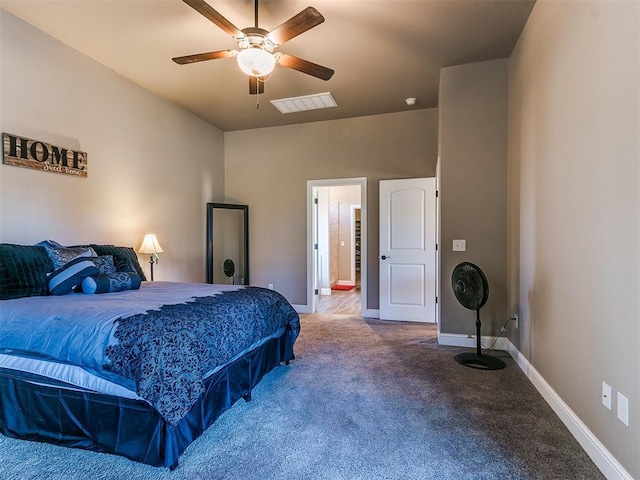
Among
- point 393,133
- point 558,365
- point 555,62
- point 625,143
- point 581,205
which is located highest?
point 393,133

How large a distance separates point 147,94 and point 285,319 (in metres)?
3.25

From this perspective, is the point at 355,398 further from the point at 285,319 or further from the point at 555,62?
the point at 555,62

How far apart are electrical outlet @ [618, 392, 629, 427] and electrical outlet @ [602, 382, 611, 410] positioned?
3.3 inches

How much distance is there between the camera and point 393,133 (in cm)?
493

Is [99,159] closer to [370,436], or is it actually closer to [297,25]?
[297,25]

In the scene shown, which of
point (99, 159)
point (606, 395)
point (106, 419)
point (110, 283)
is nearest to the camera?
point (606, 395)

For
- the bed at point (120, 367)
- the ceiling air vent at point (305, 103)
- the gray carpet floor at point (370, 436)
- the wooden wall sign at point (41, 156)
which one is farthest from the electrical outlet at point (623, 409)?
the wooden wall sign at point (41, 156)

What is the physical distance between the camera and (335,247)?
8.41 metres

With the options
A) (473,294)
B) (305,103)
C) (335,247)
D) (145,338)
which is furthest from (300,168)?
(145,338)

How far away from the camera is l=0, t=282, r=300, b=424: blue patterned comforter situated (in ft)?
5.43

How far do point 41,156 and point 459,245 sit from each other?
159 inches

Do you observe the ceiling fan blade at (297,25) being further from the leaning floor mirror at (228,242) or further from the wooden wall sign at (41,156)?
the leaning floor mirror at (228,242)

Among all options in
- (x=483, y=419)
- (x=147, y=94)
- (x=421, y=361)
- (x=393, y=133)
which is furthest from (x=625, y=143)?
(x=147, y=94)

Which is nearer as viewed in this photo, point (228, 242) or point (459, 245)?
point (459, 245)
